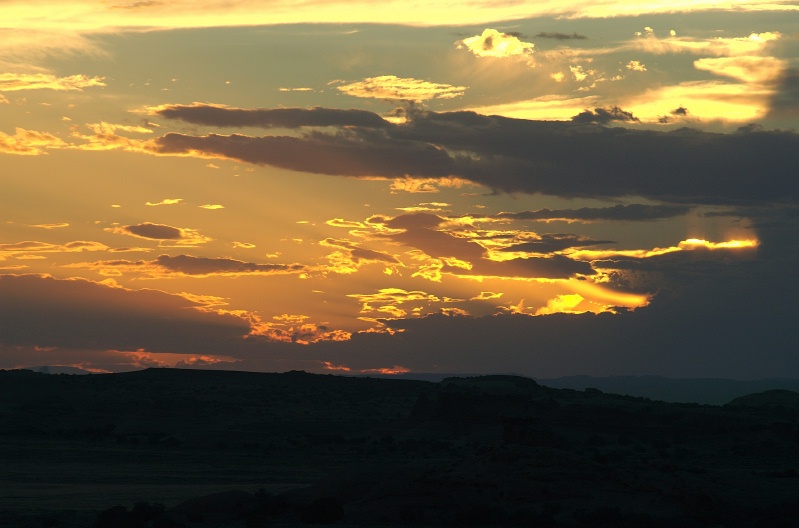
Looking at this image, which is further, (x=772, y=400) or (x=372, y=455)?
(x=772, y=400)

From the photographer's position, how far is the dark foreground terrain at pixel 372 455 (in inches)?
1902

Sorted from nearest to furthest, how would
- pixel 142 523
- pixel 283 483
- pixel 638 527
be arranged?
pixel 638 527 → pixel 142 523 → pixel 283 483

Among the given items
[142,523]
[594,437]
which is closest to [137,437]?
[594,437]

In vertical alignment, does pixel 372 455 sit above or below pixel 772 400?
below

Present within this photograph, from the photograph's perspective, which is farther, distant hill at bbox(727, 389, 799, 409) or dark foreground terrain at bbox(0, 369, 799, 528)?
distant hill at bbox(727, 389, 799, 409)

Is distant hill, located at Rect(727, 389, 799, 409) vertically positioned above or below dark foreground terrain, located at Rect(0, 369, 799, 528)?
above

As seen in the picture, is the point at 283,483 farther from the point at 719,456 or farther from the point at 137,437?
the point at 137,437

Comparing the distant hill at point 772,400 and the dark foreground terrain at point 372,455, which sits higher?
the distant hill at point 772,400

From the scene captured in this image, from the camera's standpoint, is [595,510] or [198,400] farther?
→ [198,400]

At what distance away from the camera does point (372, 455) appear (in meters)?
100

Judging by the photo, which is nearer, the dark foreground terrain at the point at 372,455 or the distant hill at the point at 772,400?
the dark foreground terrain at the point at 372,455

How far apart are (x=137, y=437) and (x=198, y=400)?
35565 millimetres

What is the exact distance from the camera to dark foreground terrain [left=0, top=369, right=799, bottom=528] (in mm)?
48312

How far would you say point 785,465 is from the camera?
86.6m
